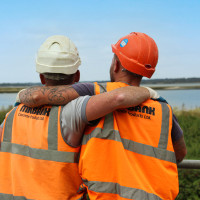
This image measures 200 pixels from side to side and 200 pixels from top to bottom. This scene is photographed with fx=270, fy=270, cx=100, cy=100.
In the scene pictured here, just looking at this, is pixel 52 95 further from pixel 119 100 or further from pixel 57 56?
pixel 119 100

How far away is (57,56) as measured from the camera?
7.27 feet

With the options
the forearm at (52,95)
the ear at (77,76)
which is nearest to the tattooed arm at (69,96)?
the forearm at (52,95)

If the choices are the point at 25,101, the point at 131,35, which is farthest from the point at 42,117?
the point at 131,35

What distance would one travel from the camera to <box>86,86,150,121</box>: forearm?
1.92 metres

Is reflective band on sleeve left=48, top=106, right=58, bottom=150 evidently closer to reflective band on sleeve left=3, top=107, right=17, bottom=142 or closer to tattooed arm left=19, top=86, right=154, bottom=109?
tattooed arm left=19, top=86, right=154, bottom=109

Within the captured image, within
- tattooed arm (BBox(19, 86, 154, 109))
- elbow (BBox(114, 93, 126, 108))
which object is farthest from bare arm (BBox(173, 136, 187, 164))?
elbow (BBox(114, 93, 126, 108))

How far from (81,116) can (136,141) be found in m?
0.46

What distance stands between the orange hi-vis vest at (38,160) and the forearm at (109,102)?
31 cm

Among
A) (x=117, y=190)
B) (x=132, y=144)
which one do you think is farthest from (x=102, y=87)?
(x=117, y=190)

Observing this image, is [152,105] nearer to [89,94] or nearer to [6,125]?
[89,94]

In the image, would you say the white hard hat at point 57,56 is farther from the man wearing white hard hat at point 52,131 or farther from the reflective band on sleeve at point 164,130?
the reflective band on sleeve at point 164,130

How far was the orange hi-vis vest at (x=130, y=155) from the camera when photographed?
198 centimetres

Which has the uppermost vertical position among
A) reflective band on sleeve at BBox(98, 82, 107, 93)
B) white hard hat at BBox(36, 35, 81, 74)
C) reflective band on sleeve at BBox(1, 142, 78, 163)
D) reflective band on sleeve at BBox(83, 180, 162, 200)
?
white hard hat at BBox(36, 35, 81, 74)

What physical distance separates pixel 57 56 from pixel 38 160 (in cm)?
85
